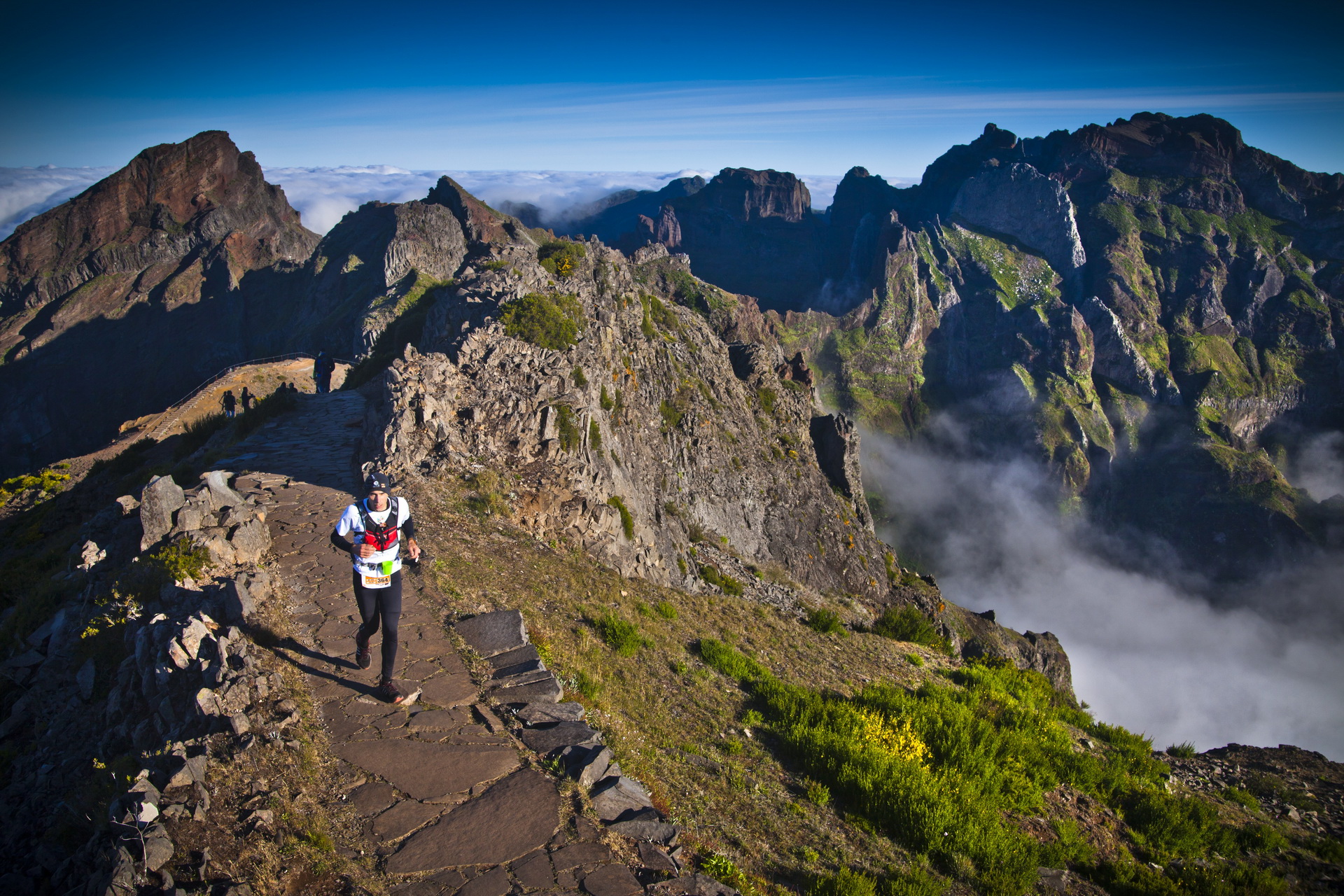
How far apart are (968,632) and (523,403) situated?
3060 centimetres

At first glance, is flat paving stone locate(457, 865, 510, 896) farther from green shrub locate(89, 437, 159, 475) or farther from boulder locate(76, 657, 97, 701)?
green shrub locate(89, 437, 159, 475)

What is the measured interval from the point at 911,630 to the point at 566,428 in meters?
17.3

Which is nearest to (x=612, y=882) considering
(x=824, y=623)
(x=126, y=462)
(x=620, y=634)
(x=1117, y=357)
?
(x=620, y=634)

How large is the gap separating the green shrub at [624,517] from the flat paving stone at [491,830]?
13.0m

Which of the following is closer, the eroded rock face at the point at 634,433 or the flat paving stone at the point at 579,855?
the flat paving stone at the point at 579,855

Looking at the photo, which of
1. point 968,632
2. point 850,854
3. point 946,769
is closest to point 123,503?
point 850,854

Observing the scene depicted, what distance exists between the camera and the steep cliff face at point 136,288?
106 metres

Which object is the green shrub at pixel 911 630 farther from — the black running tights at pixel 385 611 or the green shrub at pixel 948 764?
the black running tights at pixel 385 611

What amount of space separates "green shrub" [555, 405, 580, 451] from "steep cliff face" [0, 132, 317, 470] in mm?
112095

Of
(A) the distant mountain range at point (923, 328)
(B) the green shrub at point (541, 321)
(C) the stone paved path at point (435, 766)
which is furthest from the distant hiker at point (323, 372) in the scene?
(A) the distant mountain range at point (923, 328)

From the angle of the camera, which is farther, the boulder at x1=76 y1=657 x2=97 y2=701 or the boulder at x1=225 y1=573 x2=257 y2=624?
the boulder at x1=225 y1=573 x2=257 y2=624

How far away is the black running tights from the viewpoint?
746 cm

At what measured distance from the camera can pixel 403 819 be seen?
5.92 meters

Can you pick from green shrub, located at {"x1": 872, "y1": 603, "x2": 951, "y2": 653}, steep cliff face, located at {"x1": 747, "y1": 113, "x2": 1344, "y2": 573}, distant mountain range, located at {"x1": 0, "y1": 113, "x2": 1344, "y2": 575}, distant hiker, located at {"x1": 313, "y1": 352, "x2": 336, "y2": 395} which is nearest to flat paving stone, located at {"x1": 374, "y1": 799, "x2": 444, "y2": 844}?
green shrub, located at {"x1": 872, "y1": 603, "x2": 951, "y2": 653}
